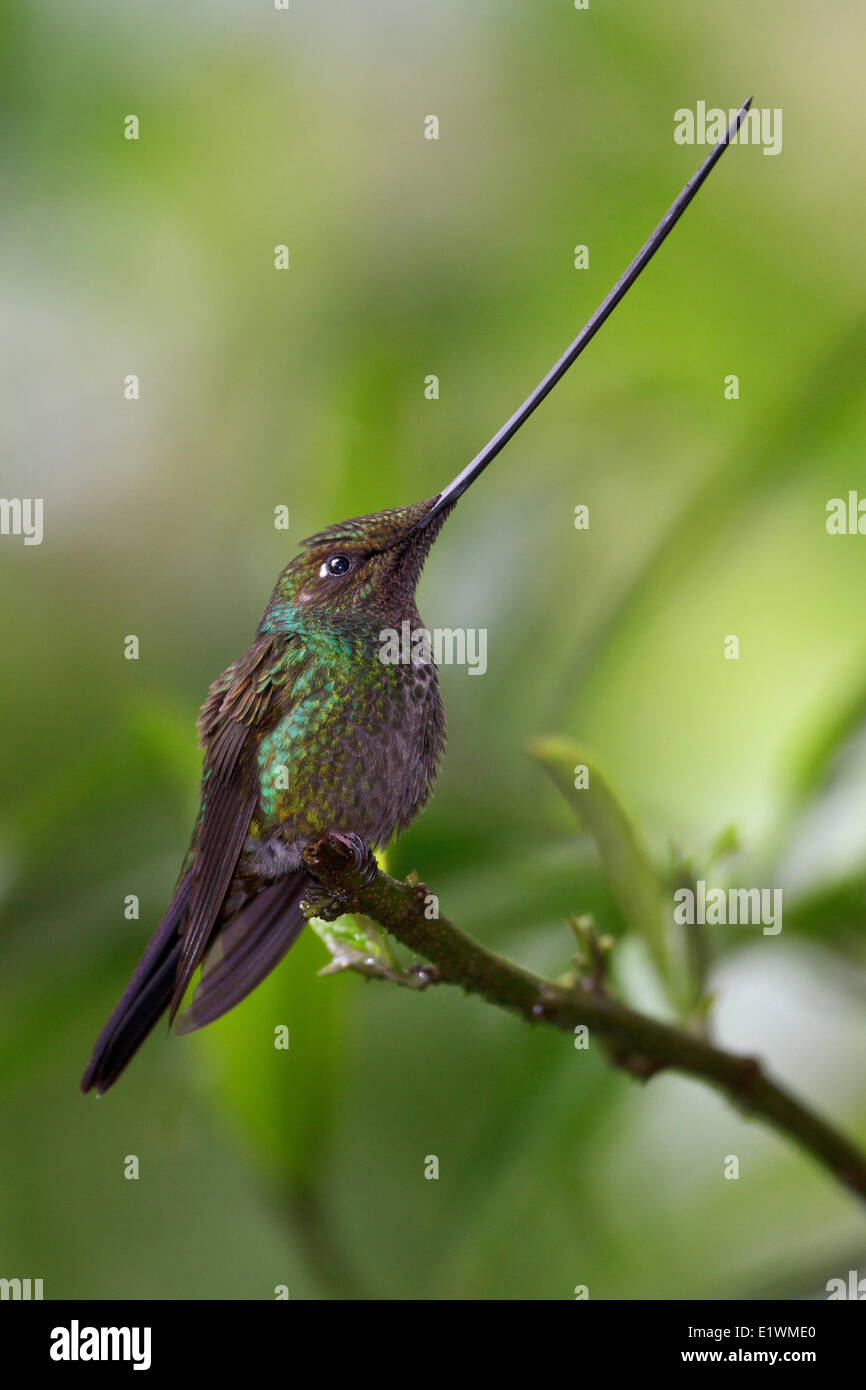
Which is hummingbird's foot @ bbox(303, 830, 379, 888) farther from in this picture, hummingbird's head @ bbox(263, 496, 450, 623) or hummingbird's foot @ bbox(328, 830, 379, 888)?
hummingbird's head @ bbox(263, 496, 450, 623)

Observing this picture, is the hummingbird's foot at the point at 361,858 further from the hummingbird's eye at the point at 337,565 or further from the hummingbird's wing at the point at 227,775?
the hummingbird's eye at the point at 337,565

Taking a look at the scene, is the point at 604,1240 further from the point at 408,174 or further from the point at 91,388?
the point at 408,174

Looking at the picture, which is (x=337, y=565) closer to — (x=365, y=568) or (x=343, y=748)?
(x=365, y=568)

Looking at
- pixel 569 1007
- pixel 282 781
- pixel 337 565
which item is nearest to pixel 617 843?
pixel 569 1007

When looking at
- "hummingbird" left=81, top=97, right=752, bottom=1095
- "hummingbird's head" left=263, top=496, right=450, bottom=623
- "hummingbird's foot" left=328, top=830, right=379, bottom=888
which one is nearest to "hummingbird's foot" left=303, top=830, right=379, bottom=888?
"hummingbird's foot" left=328, top=830, right=379, bottom=888

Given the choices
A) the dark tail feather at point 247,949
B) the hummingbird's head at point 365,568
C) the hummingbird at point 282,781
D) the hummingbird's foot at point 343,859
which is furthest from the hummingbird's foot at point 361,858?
the hummingbird's head at point 365,568

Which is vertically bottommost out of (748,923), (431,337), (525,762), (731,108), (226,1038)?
(226,1038)
